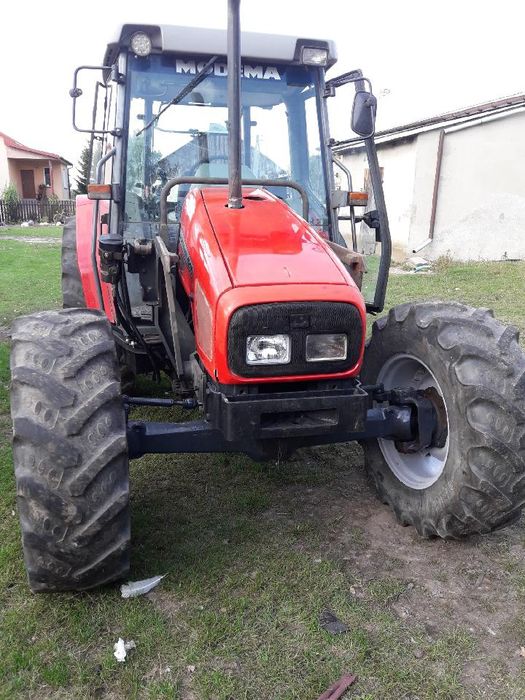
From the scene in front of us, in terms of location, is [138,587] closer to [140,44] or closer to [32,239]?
[140,44]

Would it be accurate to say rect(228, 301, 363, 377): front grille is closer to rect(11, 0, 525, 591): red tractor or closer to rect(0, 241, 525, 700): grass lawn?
rect(11, 0, 525, 591): red tractor

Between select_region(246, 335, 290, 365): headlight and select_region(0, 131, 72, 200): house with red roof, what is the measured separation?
35026mm

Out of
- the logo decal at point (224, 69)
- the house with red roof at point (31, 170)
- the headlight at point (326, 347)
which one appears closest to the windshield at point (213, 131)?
the logo decal at point (224, 69)

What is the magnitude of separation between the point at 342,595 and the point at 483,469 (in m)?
0.84

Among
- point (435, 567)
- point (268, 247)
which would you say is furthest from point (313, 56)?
point (435, 567)

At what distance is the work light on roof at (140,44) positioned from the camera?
351cm

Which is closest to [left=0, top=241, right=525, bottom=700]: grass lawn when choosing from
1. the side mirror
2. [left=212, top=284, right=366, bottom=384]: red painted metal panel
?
[left=212, top=284, right=366, bottom=384]: red painted metal panel

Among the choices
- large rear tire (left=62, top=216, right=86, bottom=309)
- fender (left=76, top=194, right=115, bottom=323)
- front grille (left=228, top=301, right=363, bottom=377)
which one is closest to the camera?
front grille (left=228, top=301, right=363, bottom=377)

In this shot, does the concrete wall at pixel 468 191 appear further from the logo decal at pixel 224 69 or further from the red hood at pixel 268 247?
the red hood at pixel 268 247

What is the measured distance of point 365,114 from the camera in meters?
3.11

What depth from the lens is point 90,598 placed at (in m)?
2.71

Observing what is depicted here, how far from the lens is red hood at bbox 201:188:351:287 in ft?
8.51

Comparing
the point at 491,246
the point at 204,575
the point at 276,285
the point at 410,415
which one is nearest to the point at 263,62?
the point at 276,285

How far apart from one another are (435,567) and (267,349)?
140cm
